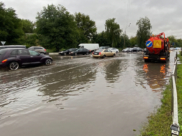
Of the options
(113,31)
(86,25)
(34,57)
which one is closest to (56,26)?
(113,31)

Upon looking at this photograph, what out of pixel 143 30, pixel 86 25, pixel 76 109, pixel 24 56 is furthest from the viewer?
pixel 86 25

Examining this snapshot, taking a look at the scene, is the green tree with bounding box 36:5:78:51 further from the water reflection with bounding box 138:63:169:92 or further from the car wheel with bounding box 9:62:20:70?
the water reflection with bounding box 138:63:169:92

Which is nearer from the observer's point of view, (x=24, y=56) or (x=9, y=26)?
(x=24, y=56)

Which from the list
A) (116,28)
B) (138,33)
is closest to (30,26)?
(116,28)

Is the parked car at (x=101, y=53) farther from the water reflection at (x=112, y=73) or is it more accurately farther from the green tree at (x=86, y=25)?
the green tree at (x=86, y=25)

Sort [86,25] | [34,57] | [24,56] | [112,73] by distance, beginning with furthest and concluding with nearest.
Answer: [86,25]
[34,57]
[24,56]
[112,73]

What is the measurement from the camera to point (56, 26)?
41062mm

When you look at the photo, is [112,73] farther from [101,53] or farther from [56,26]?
[56,26]

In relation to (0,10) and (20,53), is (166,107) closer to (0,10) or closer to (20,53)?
(20,53)

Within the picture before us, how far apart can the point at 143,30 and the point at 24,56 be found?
183 ft

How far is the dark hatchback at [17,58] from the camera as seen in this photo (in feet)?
39.0

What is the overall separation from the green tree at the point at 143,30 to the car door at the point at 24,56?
5384cm

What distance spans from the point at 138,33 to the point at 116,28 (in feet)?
28.1

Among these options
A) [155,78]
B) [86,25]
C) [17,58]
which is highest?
[86,25]
